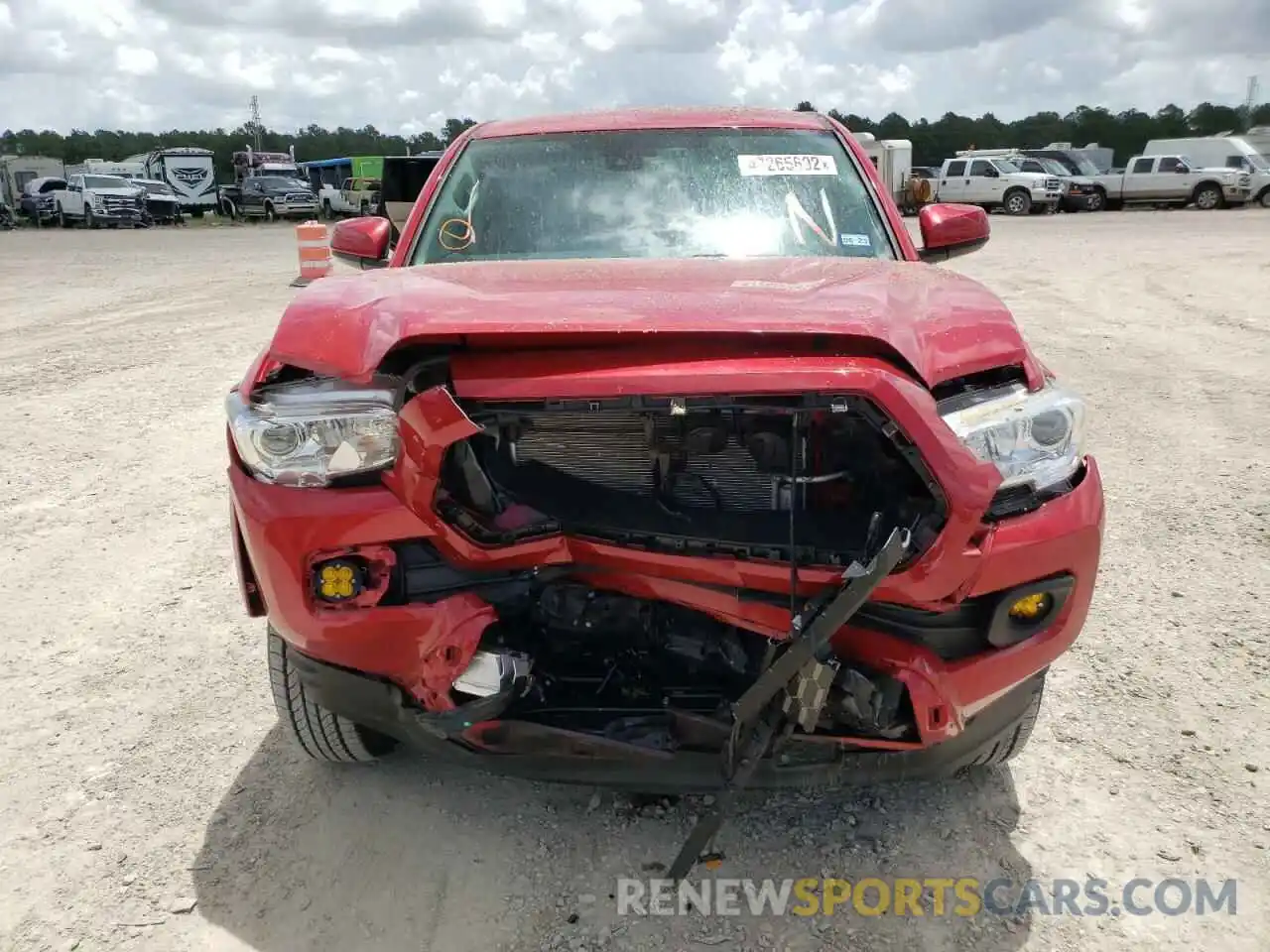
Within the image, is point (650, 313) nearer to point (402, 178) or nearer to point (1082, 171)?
point (402, 178)

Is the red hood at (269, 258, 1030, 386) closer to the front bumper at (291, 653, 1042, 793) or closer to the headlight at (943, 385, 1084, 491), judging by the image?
the headlight at (943, 385, 1084, 491)

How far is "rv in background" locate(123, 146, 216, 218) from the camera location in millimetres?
39562

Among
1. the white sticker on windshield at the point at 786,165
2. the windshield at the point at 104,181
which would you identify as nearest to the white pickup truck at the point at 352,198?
the windshield at the point at 104,181

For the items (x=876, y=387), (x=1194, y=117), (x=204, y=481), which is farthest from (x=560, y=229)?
(x=1194, y=117)

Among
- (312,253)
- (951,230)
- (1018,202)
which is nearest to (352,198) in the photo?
(1018,202)

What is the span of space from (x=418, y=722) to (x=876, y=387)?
4.19 feet

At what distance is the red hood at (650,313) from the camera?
7.00 feet

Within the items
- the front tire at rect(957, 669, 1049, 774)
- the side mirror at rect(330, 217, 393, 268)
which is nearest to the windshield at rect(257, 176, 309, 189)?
the side mirror at rect(330, 217, 393, 268)

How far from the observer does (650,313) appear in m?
2.21

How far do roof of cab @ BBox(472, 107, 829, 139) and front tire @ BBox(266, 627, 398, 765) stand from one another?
7.35ft

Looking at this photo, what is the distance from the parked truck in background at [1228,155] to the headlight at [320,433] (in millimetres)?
31756

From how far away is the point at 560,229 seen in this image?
346cm

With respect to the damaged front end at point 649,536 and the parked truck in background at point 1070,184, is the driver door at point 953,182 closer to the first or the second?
the parked truck in background at point 1070,184

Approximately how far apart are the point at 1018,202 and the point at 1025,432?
29711 mm
